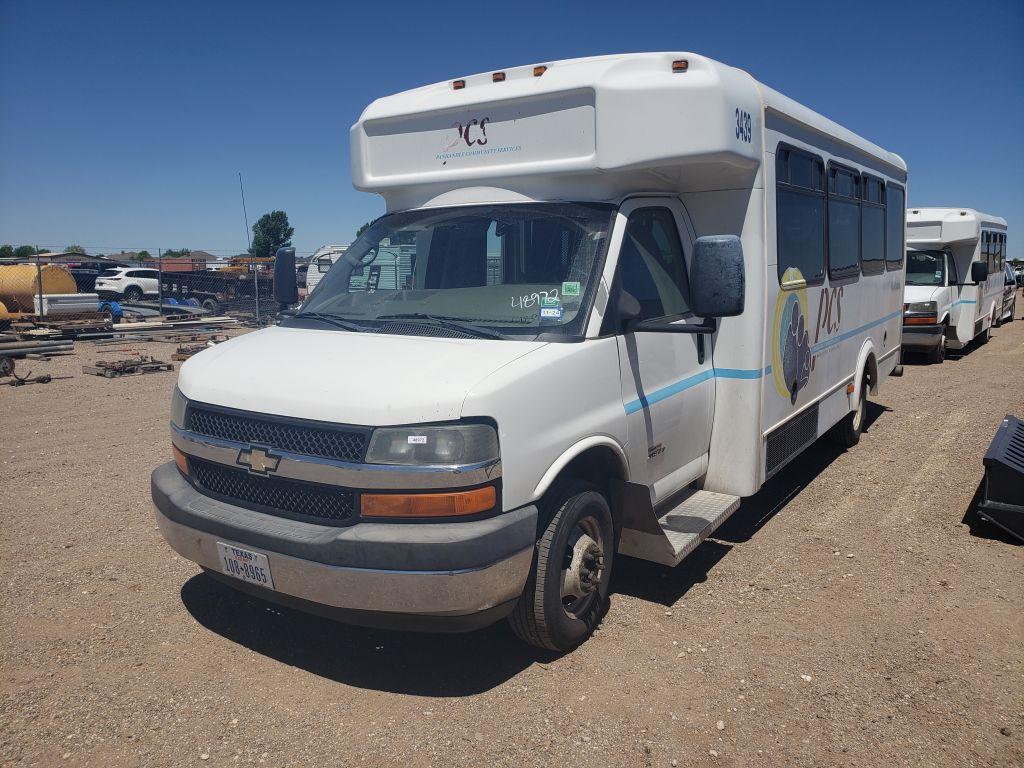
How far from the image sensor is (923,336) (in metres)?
14.2

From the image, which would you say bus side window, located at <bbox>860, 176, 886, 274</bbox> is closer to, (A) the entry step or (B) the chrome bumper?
(A) the entry step

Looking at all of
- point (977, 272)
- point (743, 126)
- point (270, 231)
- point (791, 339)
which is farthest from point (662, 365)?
point (270, 231)

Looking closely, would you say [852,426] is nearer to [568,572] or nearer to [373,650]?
→ [568,572]

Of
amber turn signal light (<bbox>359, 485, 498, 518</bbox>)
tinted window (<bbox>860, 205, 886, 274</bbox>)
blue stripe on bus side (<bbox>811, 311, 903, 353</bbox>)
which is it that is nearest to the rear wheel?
blue stripe on bus side (<bbox>811, 311, 903, 353</bbox>)

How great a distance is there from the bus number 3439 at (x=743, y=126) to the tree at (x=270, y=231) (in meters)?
66.6

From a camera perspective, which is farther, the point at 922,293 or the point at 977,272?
the point at 977,272

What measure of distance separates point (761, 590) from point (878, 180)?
5060 millimetres

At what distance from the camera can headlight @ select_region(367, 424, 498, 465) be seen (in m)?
3.22

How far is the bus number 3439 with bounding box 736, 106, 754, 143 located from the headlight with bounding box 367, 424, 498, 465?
2.45 m

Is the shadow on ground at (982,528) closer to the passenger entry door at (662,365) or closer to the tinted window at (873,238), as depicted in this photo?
the passenger entry door at (662,365)

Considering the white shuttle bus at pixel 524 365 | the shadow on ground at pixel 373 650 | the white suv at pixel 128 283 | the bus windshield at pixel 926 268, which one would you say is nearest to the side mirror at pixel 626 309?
the white shuttle bus at pixel 524 365

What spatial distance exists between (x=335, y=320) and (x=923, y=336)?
1292cm

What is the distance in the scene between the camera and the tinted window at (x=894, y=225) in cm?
849

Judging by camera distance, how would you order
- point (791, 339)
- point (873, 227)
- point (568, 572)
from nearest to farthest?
point (568, 572) < point (791, 339) < point (873, 227)
